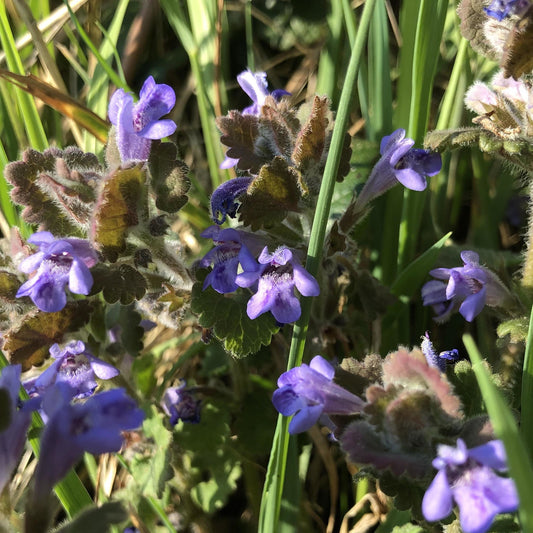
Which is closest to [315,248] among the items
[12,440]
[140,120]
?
[140,120]

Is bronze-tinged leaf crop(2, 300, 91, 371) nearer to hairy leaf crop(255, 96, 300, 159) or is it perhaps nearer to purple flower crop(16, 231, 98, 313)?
purple flower crop(16, 231, 98, 313)

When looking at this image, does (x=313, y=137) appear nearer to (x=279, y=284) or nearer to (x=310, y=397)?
(x=279, y=284)

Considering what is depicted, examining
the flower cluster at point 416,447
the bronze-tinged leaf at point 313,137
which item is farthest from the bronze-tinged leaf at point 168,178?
the flower cluster at point 416,447

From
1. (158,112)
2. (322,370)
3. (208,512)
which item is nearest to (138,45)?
(158,112)

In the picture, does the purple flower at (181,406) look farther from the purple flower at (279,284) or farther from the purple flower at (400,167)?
the purple flower at (400,167)

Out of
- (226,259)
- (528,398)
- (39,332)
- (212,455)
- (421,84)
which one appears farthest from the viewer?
(212,455)

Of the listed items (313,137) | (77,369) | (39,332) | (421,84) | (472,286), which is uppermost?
(313,137)

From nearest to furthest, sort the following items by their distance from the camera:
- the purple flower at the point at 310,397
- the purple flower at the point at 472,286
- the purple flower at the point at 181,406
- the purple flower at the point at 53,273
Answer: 1. the purple flower at the point at 310,397
2. the purple flower at the point at 53,273
3. the purple flower at the point at 472,286
4. the purple flower at the point at 181,406
